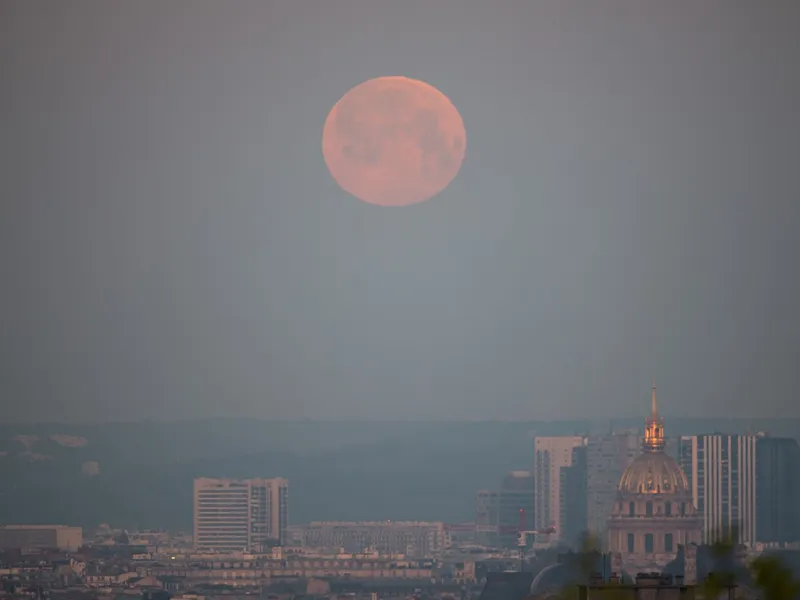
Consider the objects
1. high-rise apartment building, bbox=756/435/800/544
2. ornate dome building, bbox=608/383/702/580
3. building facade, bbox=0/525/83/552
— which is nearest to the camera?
building facade, bbox=0/525/83/552

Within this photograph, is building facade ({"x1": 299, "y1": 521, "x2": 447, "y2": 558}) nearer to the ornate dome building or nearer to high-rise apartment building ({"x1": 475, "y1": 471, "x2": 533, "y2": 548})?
high-rise apartment building ({"x1": 475, "y1": 471, "x2": 533, "y2": 548})

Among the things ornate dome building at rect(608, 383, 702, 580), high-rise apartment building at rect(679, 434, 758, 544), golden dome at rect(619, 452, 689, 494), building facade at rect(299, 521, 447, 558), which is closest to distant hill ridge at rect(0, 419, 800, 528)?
building facade at rect(299, 521, 447, 558)

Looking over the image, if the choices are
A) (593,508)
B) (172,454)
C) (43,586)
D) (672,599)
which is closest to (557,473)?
(593,508)

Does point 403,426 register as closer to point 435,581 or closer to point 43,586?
point 435,581

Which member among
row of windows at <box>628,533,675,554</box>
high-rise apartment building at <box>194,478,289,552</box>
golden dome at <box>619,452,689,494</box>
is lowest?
row of windows at <box>628,533,675,554</box>

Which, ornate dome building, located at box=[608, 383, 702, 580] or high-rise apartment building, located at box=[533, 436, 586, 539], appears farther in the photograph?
ornate dome building, located at box=[608, 383, 702, 580]

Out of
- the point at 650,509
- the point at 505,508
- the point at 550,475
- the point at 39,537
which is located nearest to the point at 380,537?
the point at 505,508

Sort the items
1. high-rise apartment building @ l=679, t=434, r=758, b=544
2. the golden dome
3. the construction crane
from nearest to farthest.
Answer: the construction crane
high-rise apartment building @ l=679, t=434, r=758, b=544
the golden dome
